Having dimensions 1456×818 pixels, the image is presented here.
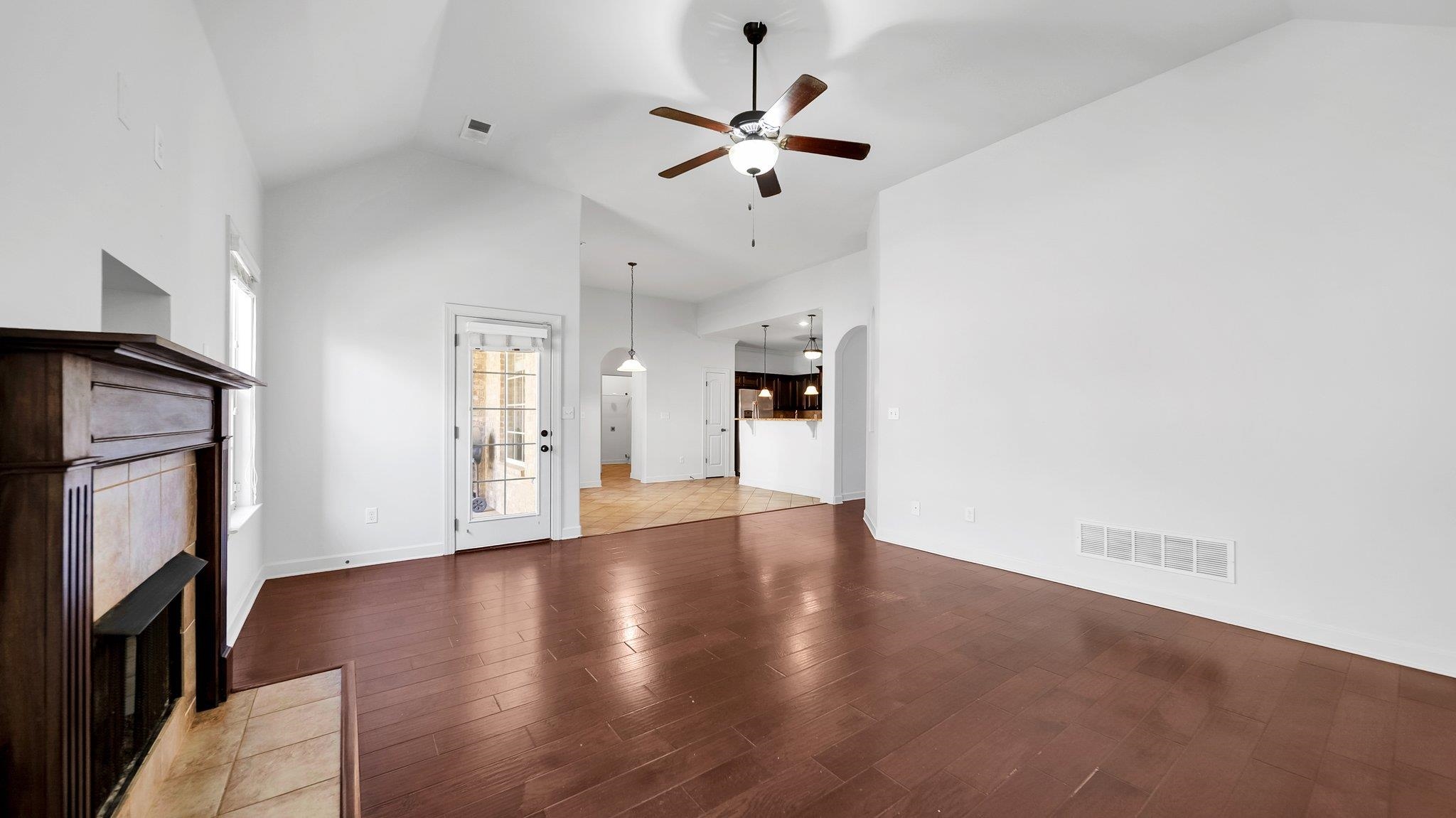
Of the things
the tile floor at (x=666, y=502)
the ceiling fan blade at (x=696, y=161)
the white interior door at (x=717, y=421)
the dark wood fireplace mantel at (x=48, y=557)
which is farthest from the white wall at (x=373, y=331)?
the white interior door at (x=717, y=421)

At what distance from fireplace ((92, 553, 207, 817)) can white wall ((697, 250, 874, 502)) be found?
218 inches

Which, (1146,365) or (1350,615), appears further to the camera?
(1146,365)

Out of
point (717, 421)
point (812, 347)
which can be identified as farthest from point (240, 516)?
point (812, 347)

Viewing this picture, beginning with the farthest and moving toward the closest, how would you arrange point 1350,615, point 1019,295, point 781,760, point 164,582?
point 1019,295 → point 1350,615 → point 781,760 → point 164,582

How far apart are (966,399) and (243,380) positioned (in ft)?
14.4

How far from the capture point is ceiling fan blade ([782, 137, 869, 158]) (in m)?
2.92

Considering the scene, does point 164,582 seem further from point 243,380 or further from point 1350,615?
point 1350,615

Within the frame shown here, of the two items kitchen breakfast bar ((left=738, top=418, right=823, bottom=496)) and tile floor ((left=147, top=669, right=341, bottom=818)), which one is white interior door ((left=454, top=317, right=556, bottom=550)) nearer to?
tile floor ((left=147, top=669, right=341, bottom=818))

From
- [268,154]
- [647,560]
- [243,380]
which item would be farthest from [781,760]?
[268,154]

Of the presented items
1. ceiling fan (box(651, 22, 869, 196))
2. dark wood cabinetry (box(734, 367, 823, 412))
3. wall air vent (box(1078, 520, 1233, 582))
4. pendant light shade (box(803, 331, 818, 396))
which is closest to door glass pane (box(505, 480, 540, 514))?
ceiling fan (box(651, 22, 869, 196))

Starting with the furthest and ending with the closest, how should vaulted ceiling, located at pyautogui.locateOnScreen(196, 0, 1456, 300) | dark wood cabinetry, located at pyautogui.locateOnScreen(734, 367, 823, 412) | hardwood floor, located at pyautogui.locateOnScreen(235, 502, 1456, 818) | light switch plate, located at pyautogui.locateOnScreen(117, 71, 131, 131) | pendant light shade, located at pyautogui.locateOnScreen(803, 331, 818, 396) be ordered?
dark wood cabinetry, located at pyautogui.locateOnScreen(734, 367, 823, 412) → pendant light shade, located at pyautogui.locateOnScreen(803, 331, 818, 396) → vaulted ceiling, located at pyautogui.locateOnScreen(196, 0, 1456, 300) → hardwood floor, located at pyautogui.locateOnScreen(235, 502, 1456, 818) → light switch plate, located at pyautogui.locateOnScreen(117, 71, 131, 131)

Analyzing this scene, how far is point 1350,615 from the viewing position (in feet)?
9.05

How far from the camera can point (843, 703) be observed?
7.35 feet

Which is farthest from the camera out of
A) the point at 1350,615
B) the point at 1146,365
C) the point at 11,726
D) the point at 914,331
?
the point at 914,331
